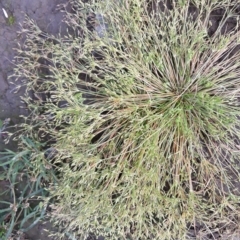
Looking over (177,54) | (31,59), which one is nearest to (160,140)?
(177,54)

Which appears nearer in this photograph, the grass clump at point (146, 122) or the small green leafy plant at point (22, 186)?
the grass clump at point (146, 122)

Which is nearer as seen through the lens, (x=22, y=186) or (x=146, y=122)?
(x=146, y=122)

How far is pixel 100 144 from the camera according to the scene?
1.26m

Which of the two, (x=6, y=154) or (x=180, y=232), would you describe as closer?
(x=180, y=232)

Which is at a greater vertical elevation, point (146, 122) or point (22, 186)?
point (146, 122)

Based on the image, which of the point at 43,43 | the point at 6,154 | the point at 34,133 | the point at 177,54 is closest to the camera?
the point at 177,54

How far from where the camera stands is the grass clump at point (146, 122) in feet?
4.09

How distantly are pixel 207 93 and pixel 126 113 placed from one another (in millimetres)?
289

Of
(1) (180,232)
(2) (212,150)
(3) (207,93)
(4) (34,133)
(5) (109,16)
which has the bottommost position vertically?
(1) (180,232)

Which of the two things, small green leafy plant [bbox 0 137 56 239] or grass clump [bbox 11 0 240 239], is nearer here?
grass clump [bbox 11 0 240 239]

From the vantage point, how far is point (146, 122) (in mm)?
1306

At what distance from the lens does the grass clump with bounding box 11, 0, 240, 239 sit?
1.25 m

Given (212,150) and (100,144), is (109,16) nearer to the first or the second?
(100,144)

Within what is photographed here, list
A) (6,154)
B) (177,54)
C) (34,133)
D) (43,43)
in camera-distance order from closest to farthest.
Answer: (177,54) < (43,43) < (34,133) < (6,154)
